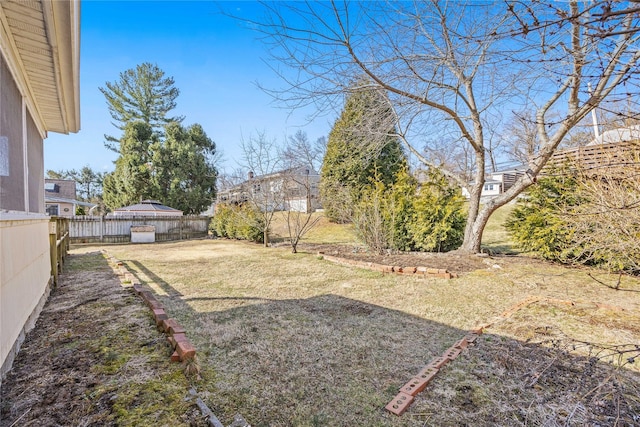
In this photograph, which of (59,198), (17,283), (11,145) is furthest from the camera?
(59,198)

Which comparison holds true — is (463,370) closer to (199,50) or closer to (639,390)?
(639,390)

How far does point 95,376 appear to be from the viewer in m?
2.20

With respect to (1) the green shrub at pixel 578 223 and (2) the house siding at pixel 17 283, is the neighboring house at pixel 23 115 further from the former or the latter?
(1) the green shrub at pixel 578 223

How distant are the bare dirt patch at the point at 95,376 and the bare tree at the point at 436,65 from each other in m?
3.36

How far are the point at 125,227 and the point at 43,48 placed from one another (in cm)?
1261

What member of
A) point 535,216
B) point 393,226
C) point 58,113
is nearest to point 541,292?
point 535,216

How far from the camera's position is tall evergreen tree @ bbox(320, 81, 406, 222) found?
614cm

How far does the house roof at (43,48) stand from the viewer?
262cm

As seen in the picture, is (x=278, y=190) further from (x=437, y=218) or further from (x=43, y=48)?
(x=43, y=48)

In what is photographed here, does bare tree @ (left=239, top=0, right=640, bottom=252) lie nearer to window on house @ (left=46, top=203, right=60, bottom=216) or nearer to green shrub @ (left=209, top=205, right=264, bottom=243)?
green shrub @ (left=209, top=205, right=264, bottom=243)

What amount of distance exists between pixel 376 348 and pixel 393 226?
5133 mm

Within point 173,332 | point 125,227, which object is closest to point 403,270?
point 173,332

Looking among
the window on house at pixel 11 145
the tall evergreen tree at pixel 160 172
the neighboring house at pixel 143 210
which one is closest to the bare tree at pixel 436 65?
the window on house at pixel 11 145

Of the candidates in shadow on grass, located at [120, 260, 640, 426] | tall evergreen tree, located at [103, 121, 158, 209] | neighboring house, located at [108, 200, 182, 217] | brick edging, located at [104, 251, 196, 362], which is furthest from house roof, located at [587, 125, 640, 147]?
tall evergreen tree, located at [103, 121, 158, 209]
